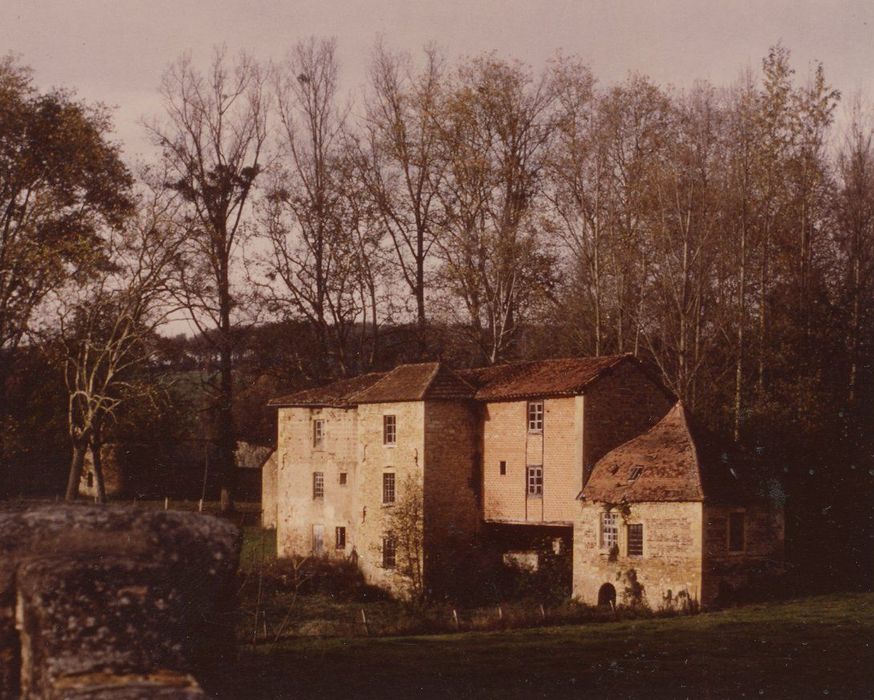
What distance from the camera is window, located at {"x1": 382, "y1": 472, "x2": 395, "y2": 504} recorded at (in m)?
48.2

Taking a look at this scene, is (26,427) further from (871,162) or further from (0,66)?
(871,162)

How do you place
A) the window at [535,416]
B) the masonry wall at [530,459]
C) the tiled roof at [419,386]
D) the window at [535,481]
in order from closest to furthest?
the masonry wall at [530,459]
the window at [535,481]
the window at [535,416]
the tiled roof at [419,386]

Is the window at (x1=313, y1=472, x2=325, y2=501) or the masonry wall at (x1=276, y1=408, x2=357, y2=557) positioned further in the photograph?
the window at (x1=313, y1=472, x2=325, y2=501)

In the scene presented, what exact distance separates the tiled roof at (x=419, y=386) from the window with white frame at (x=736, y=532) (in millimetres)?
12652

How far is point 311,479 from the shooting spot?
54.1 m

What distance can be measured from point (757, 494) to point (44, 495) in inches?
1645

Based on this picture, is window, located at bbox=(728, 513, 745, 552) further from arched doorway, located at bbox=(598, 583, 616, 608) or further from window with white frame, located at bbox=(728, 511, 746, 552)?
arched doorway, located at bbox=(598, 583, 616, 608)

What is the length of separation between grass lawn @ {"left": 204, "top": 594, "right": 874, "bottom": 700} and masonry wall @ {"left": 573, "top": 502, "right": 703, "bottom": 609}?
2.21 m

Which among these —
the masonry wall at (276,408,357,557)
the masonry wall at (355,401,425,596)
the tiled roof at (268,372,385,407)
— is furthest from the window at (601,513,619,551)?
the tiled roof at (268,372,385,407)

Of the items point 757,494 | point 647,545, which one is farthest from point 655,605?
point 757,494

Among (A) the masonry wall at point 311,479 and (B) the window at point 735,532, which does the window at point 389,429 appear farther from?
(B) the window at point 735,532

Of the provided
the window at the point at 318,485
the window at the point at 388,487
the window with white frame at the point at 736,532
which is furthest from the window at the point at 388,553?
the window with white frame at the point at 736,532

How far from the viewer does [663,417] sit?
4344 cm

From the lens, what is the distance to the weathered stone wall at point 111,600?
3168mm
